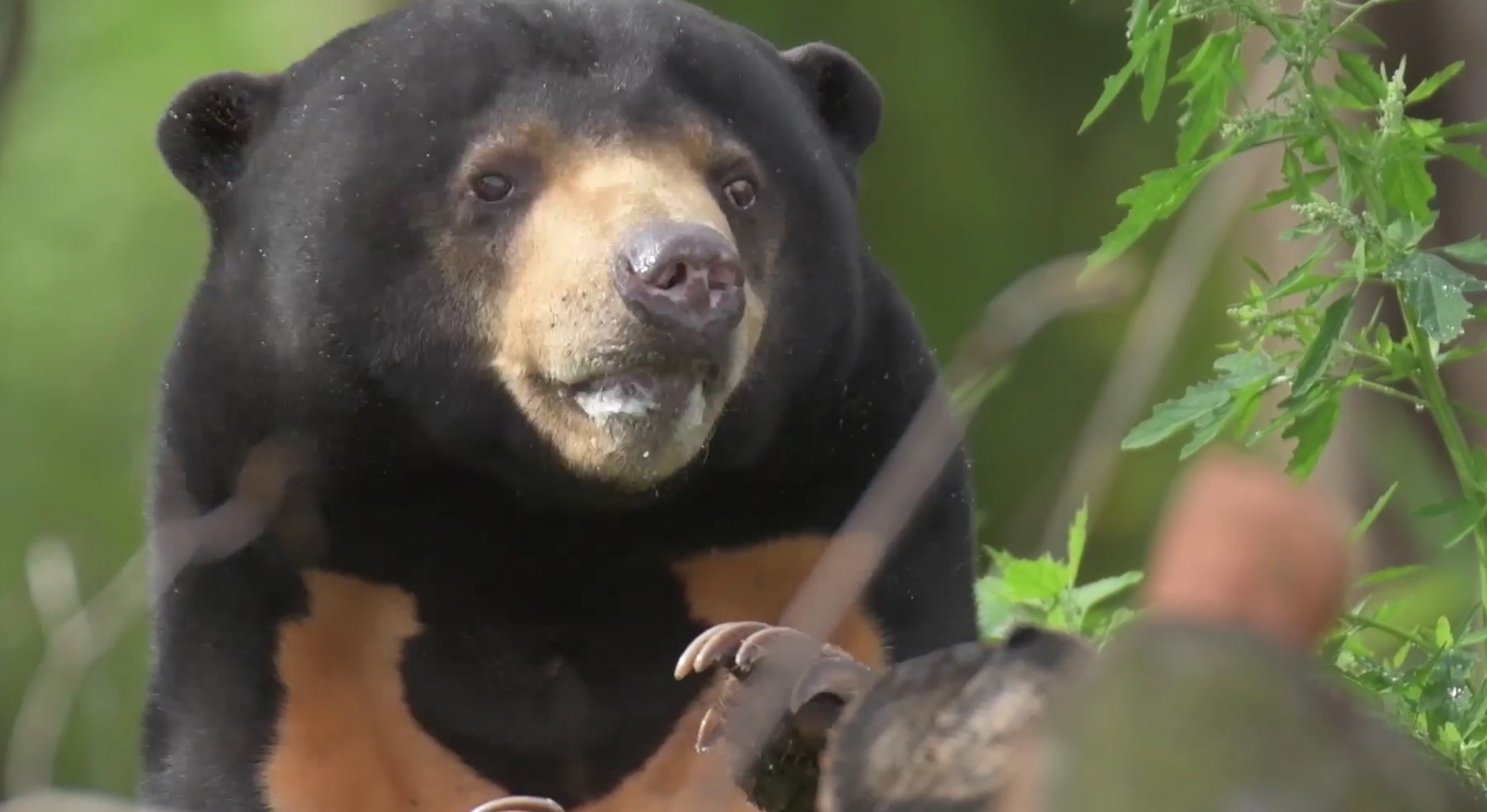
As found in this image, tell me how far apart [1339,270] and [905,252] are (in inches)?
210

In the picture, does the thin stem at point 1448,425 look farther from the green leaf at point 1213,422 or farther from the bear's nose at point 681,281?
the bear's nose at point 681,281

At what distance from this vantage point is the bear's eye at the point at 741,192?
11.6ft

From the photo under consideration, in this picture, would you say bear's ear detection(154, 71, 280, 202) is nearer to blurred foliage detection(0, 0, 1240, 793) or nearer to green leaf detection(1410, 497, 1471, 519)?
green leaf detection(1410, 497, 1471, 519)

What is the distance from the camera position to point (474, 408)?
3475mm

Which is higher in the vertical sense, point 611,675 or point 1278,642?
point 1278,642

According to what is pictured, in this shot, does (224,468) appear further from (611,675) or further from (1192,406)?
(1192,406)

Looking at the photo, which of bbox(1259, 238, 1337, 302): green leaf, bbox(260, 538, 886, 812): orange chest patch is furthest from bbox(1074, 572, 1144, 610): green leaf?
bbox(1259, 238, 1337, 302): green leaf

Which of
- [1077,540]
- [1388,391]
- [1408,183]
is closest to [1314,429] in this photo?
[1388,391]

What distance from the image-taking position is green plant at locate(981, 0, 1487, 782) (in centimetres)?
293

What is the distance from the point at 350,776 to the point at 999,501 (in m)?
5.11

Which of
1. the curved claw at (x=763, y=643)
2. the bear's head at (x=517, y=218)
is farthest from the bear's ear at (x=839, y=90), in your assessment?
the curved claw at (x=763, y=643)

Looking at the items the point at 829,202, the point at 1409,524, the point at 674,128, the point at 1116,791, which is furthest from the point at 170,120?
the point at 1409,524

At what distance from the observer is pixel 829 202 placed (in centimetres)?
371

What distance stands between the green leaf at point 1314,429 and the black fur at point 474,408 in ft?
2.72
